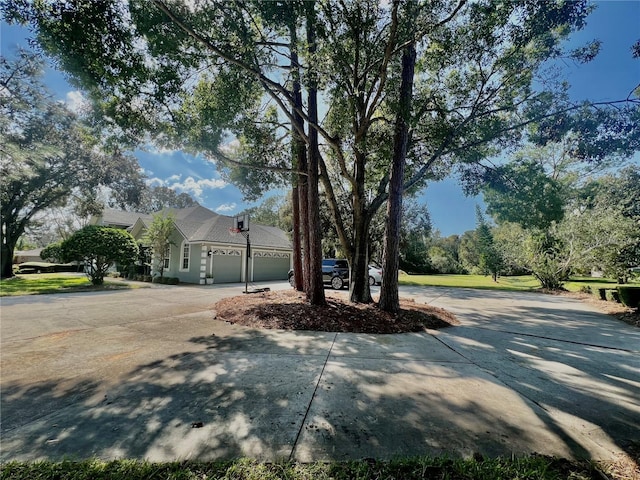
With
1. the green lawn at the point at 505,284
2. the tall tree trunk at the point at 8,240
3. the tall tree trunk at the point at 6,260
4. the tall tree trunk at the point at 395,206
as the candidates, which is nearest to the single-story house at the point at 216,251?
the tall tree trunk at the point at 8,240

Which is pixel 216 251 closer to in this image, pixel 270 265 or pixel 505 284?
pixel 270 265

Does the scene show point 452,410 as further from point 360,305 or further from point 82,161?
point 82,161

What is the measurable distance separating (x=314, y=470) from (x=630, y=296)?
38.5 ft

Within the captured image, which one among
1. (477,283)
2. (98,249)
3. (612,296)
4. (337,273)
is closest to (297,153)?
(337,273)

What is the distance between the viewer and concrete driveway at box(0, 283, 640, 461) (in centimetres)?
209

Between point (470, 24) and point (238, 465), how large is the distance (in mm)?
8947

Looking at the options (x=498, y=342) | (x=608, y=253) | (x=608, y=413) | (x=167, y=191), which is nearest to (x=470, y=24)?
(x=498, y=342)

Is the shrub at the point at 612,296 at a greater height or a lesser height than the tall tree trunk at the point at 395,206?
lesser

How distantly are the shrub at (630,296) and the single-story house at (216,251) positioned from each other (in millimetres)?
14378

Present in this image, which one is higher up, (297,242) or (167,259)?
(297,242)

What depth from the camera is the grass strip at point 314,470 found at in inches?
68.7

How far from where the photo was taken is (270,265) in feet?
64.9

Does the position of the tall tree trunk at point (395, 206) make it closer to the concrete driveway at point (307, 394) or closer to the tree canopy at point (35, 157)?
the concrete driveway at point (307, 394)

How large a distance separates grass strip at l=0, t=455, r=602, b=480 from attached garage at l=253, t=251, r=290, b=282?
17051mm
